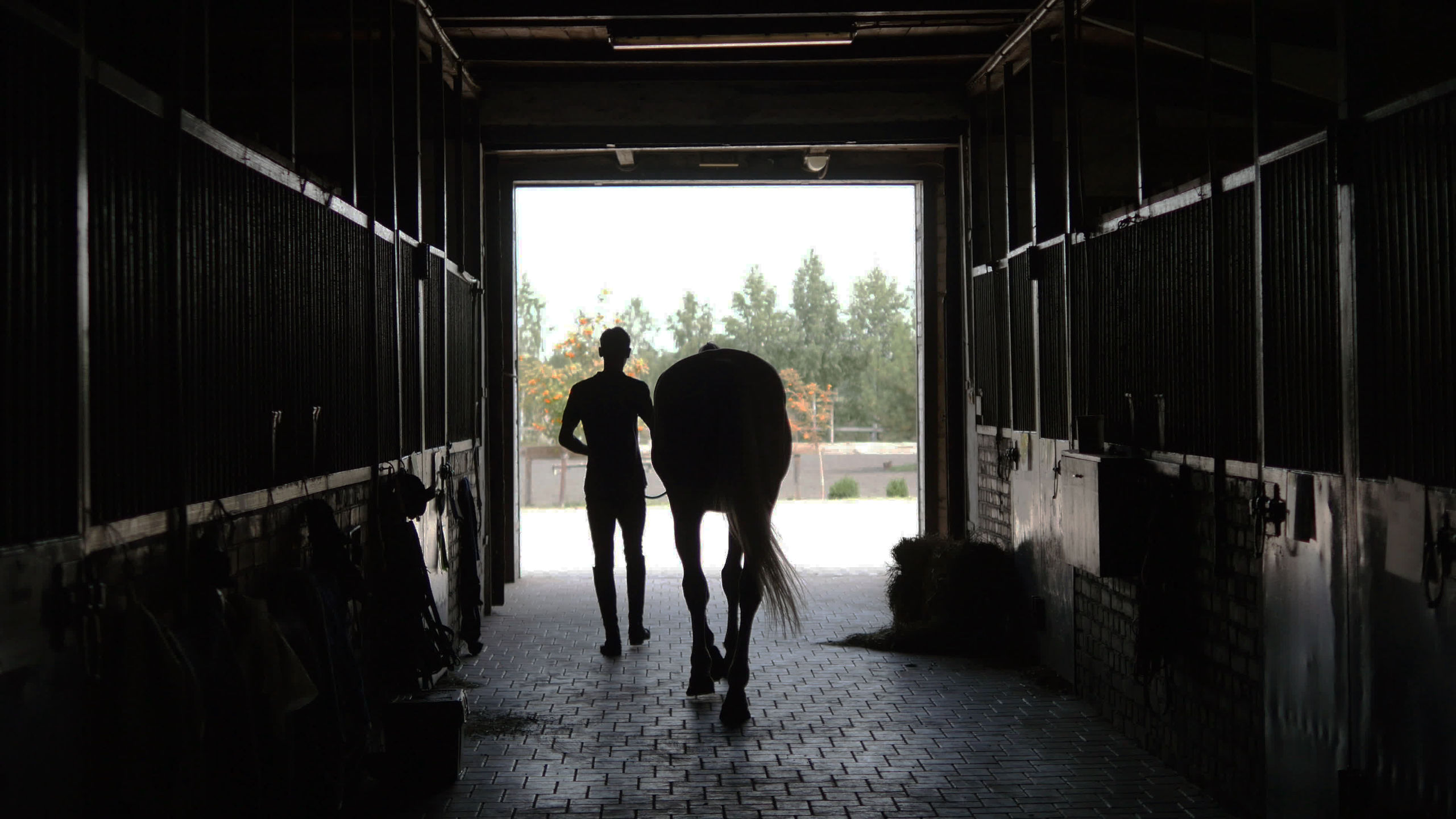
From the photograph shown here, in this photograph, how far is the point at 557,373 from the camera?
20.0 metres

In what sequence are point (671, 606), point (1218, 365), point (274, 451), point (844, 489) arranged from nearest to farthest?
point (274, 451) < point (1218, 365) < point (671, 606) < point (844, 489)

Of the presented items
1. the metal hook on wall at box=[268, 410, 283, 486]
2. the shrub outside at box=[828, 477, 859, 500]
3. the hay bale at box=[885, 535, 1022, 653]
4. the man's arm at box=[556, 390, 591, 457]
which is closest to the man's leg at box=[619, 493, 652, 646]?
the man's arm at box=[556, 390, 591, 457]

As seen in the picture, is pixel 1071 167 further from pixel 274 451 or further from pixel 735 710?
pixel 274 451

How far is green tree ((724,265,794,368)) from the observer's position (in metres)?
28.0

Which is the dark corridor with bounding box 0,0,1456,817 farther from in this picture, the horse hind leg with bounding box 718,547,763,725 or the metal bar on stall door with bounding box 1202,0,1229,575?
the horse hind leg with bounding box 718,547,763,725

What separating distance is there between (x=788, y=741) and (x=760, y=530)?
880 millimetres

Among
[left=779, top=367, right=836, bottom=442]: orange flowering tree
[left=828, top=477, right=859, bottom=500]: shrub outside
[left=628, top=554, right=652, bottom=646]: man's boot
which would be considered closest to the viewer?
[left=628, top=554, right=652, bottom=646]: man's boot

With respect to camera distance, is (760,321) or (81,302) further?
(760,321)

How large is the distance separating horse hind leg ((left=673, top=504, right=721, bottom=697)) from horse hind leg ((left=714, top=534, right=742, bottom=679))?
0.08 m

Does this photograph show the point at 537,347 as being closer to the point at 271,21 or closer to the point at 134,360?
the point at 271,21

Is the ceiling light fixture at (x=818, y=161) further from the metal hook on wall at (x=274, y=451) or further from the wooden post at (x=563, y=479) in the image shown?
the wooden post at (x=563, y=479)

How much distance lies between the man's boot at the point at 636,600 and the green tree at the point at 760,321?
21466 millimetres

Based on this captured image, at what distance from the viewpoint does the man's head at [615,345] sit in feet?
20.4

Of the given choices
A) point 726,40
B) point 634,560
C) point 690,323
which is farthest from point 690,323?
point 634,560
